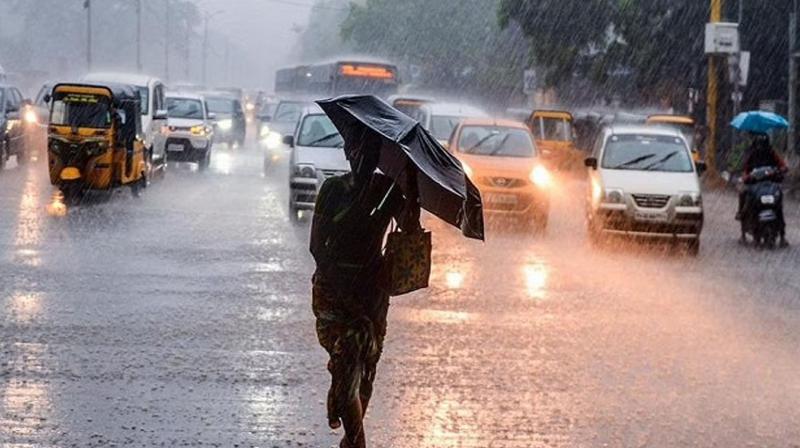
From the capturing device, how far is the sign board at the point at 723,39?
31.8 m

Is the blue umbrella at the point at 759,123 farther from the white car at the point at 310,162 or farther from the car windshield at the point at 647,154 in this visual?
the white car at the point at 310,162

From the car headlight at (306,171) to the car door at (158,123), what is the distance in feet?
23.3

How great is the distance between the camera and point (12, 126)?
3231 centimetres

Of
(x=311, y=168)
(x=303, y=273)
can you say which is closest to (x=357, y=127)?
(x=303, y=273)

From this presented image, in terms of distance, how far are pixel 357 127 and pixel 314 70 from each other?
45591mm

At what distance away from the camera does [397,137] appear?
22.0 ft

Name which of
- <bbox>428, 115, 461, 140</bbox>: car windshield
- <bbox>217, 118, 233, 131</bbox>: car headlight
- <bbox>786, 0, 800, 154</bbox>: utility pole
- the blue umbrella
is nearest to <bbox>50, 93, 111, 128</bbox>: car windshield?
<bbox>428, 115, 461, 140</bbox>: car windshield

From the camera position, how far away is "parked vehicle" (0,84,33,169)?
3128 centimetres

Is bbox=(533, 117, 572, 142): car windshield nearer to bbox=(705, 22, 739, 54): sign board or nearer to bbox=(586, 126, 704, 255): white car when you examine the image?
bbox=(705, 22, 739, 54): sign board

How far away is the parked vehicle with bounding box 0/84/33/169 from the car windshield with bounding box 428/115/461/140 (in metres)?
9.68

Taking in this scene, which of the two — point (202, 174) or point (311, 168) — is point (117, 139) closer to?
point (311, 168)

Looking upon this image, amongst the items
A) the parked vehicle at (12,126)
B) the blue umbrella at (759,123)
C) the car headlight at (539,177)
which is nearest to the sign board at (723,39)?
the blue umbrella at (759,123)

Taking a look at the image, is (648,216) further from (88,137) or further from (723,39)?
(723,39)

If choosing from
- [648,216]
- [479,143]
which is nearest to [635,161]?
[648,216]
